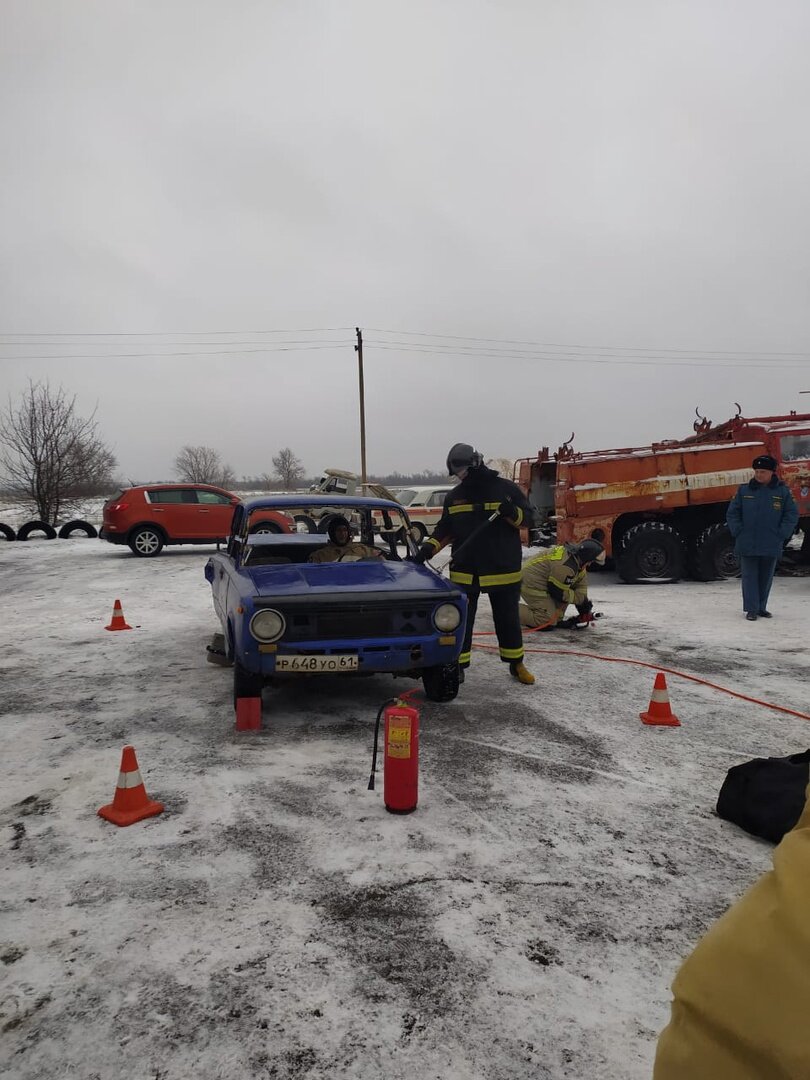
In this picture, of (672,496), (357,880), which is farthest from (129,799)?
(672,496)

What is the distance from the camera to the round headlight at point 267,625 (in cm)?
429

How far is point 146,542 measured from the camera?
15.6 meters

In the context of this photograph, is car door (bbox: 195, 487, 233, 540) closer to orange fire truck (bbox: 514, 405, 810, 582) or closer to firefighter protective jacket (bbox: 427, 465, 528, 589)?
orange fire truck (bbox: 514, 405, 810, 582)

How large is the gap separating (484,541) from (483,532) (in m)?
0.07

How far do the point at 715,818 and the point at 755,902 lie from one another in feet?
8.81

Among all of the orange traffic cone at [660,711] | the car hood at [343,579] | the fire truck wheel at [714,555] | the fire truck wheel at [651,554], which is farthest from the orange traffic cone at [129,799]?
the fire truck wheel at [714,555]

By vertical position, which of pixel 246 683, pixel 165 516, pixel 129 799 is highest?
pixel 165 516

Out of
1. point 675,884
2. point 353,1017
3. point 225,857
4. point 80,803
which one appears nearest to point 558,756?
point 675,884

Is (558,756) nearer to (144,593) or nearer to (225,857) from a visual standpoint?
(225,857)

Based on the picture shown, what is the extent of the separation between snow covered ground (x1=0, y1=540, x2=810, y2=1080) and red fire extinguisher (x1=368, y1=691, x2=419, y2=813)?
9cm

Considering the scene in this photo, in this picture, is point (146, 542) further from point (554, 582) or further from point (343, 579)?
point (343, 579)

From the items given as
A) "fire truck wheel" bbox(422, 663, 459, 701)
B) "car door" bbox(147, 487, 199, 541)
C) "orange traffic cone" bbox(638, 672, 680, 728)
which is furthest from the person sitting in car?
"car door" bbox(147, 487, 199, 541)

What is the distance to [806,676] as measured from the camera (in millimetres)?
5742

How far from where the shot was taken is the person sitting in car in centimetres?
568
